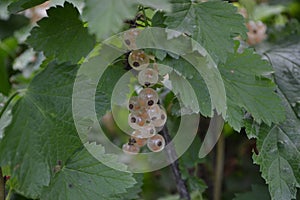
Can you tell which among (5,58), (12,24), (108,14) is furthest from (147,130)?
(12,24)

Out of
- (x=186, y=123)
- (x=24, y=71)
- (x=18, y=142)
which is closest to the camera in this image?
(x=18, y=142)

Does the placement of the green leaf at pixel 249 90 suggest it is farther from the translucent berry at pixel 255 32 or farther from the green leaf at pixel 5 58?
the green leaf at pixel 5 58

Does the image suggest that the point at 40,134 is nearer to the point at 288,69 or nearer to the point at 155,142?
the point at 155,142

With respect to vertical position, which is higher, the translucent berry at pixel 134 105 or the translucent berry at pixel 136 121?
the translucent berry at pixel 134 105

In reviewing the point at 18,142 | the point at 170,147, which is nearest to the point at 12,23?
the point at 170,147

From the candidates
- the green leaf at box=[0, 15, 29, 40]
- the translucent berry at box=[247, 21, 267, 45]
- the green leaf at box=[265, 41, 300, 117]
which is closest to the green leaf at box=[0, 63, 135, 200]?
the green leaf at box=[265, 41, 300, 117]

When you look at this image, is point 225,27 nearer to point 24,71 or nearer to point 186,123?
point 186,123

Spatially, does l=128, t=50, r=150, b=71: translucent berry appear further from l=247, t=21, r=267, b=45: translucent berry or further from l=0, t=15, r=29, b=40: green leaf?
l=0, t=15, r=29, b=40: green leaf

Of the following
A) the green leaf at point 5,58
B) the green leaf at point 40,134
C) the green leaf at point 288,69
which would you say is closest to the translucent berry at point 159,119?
the green leaf at point 40,134
